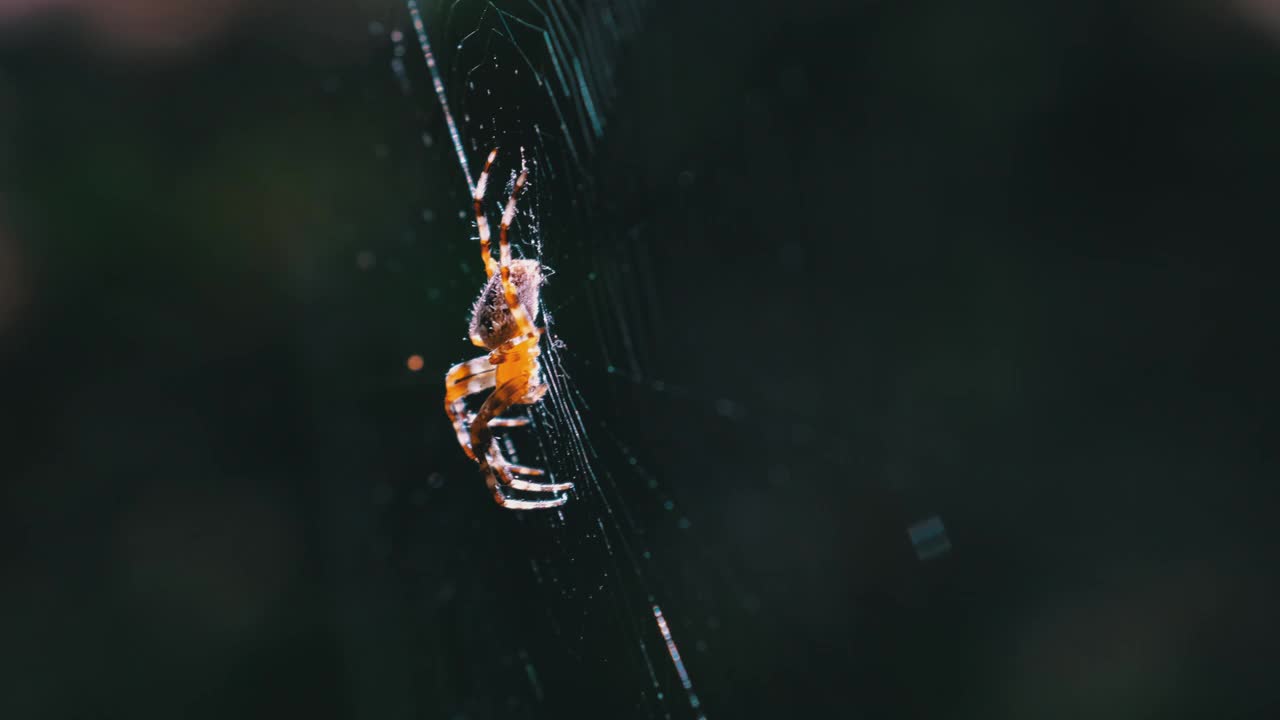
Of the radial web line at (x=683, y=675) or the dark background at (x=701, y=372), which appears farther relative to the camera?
the dark background at (x=701, y=372)

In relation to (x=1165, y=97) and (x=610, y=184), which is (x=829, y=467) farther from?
(x=1165, y=97)

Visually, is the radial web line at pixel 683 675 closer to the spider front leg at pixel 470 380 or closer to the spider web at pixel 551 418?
the spider web at pixel 551 418

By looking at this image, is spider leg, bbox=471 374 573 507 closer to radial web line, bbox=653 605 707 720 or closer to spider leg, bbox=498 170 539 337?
spider leg, bbox=498 170 539 337

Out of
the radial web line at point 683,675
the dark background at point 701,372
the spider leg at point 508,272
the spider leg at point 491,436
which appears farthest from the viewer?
the dark background at point 701,372

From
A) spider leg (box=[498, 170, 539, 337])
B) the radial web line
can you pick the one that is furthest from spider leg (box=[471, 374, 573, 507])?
the radial web line

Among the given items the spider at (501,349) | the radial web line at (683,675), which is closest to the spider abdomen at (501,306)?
the spider at (501,349)

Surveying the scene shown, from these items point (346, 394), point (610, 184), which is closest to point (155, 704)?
point (346, 394)

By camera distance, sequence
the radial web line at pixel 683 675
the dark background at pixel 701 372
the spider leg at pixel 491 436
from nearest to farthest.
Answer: the spider leg at pixel 491 436 < the radial web line at pixel 683 675 < the dark background at pixel 701 372
